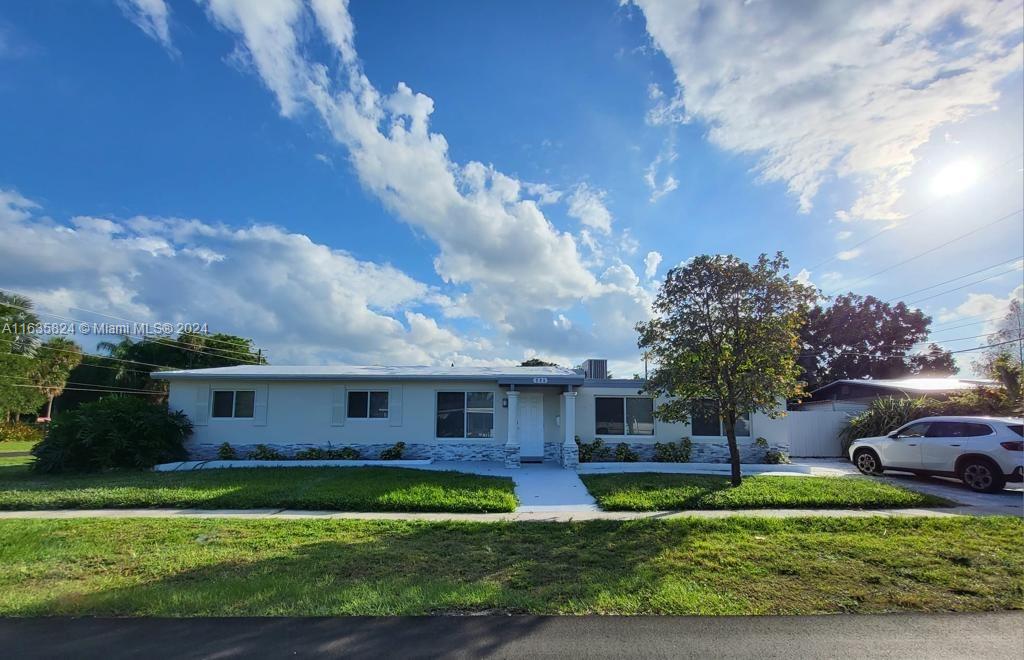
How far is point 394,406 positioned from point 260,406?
13.7 ft

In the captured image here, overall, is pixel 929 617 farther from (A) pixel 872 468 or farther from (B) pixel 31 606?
(A) pixel 872 468

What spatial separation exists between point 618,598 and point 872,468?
39.2 ft

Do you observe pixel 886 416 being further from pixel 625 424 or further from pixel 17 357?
pixel 17 357

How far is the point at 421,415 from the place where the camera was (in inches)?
626

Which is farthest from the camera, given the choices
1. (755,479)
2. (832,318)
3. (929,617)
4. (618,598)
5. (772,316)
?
(832,318)

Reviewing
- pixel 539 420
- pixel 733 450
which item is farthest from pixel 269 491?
pixel 733 450

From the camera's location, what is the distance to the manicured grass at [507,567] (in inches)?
186

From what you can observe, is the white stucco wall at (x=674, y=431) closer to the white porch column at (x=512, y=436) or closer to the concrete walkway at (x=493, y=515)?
the white porch column at (x=512, y=436)

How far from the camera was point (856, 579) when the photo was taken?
5.36 meters

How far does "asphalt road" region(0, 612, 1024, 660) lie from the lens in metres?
3.85

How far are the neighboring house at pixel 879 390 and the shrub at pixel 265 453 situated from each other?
19319 mm

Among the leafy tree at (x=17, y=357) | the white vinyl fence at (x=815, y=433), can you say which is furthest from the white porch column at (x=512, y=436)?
the leafy tree at (x=17, y=357)

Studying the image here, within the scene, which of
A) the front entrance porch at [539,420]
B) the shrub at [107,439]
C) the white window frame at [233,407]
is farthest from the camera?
the white window frame at [233,407]

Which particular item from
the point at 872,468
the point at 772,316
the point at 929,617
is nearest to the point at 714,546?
the point at 929,617
